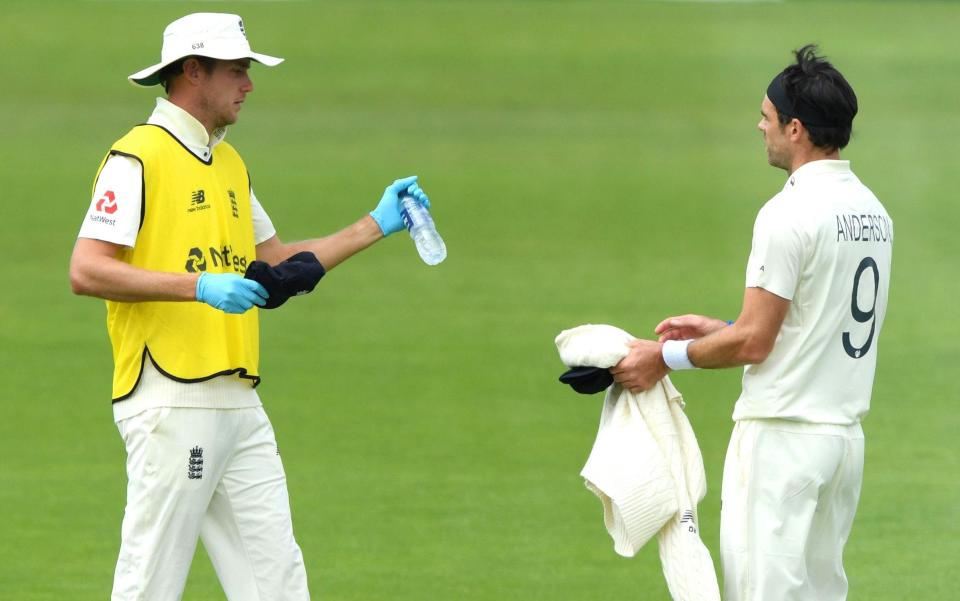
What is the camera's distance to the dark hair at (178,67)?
6238 mm

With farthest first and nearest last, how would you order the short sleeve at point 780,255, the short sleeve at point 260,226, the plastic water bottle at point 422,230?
the short sleeve at point 260,226
the plastic water bottle at point 422,230
the short sleeve at point 780,255

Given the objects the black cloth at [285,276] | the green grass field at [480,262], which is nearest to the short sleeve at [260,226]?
the black cloth at [285,276]

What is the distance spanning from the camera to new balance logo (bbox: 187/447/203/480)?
604 cm

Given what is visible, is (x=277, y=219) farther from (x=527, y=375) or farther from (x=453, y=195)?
(x=527, y=375)

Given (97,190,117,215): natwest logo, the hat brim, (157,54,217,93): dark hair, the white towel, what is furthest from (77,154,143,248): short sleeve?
the white towel

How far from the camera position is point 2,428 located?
476 inches

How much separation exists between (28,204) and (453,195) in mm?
5816

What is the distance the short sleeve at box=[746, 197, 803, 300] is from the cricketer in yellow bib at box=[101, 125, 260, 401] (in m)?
1.93

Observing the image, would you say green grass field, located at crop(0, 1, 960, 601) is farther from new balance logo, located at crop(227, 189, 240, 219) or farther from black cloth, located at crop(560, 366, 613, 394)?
A: new balance logo, located at crop(227, 189, 240, 219)

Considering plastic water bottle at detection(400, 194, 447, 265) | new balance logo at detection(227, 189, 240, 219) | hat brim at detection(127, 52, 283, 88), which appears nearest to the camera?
hat brim at detection(127, 52, 283, 88)

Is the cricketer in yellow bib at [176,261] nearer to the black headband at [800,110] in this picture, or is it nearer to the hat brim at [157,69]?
the hat brim at [157,69]

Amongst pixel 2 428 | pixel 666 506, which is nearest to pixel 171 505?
pixel 666 506

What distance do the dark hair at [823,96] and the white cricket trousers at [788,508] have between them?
1.01 metres

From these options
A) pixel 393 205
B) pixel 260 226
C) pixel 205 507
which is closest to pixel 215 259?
pixel 260 226
